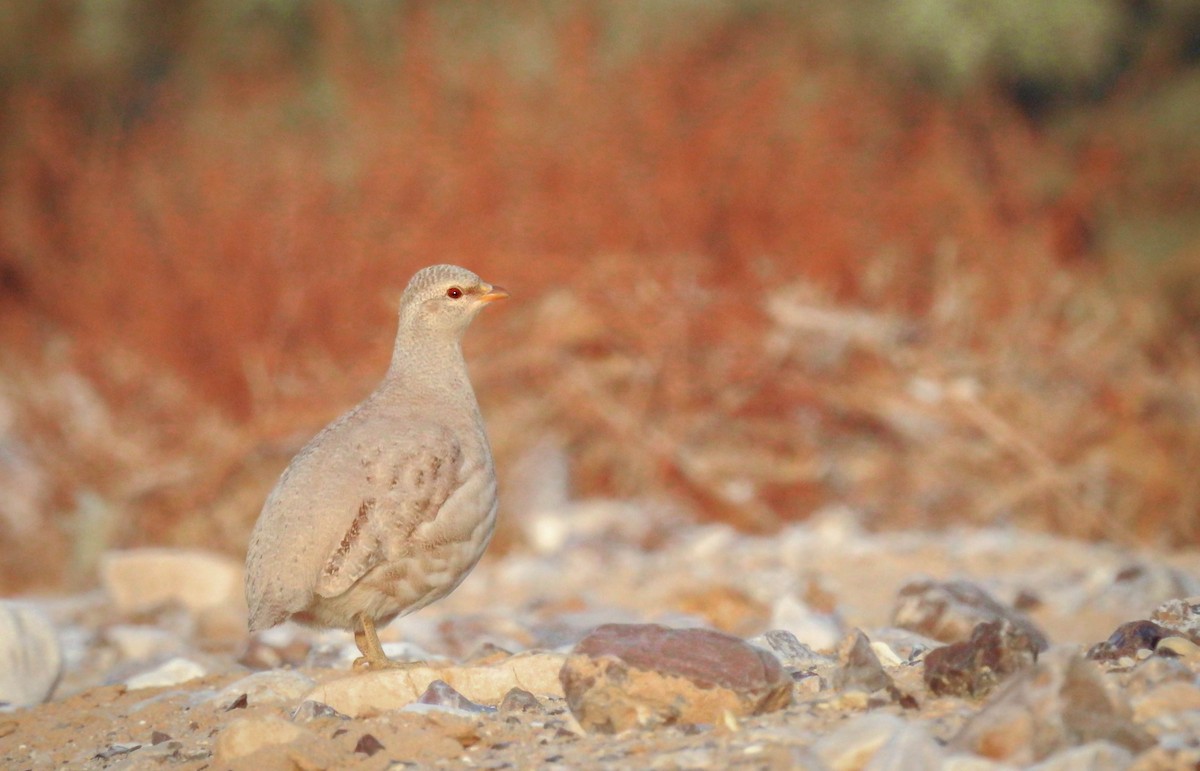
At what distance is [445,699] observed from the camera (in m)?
4.10

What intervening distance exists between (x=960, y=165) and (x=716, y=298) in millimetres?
2607

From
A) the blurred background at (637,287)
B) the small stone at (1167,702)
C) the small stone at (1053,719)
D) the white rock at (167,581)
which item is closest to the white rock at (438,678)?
the small stone at (1053,719)

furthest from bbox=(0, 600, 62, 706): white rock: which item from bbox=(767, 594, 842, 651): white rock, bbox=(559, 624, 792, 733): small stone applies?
bbox=(767, 594, 842, 651): white rock

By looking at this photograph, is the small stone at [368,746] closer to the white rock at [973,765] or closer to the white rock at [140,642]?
the white rock at [973,765]

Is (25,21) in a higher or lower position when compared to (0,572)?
higher

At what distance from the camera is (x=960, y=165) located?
38.6 feet

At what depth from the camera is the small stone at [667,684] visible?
12.1ft

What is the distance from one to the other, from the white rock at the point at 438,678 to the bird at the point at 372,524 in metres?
0.36

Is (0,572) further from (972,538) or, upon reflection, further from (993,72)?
(993,72)

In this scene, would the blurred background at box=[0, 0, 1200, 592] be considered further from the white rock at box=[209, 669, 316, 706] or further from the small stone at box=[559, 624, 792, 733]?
the small stone at box=[559, 624, 792, 733]

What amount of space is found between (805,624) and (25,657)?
9.50 feet

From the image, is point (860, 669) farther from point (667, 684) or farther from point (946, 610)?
point (946, 610)

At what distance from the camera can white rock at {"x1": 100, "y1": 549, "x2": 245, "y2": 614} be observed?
346 inches

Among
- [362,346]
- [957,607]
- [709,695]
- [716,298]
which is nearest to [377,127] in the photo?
[362,346]
